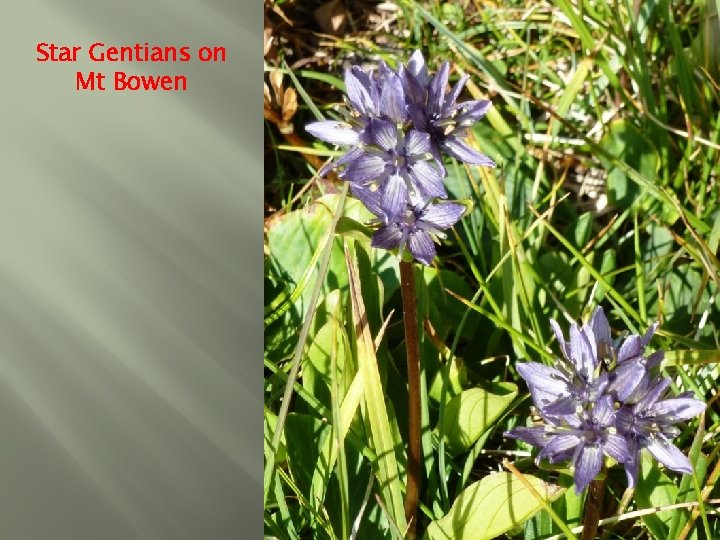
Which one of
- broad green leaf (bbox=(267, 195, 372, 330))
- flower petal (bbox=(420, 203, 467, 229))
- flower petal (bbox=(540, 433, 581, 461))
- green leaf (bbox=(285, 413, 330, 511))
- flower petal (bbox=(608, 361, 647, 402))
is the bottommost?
green leaf (bbox=(285, 413, 330, 511))

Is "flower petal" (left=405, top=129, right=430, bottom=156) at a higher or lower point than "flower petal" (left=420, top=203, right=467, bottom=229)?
higher

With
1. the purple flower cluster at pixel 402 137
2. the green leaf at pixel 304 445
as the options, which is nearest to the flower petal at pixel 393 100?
the purple flower cluster at pixel 402 137

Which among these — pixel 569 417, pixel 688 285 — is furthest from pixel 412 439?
pixel 688 285

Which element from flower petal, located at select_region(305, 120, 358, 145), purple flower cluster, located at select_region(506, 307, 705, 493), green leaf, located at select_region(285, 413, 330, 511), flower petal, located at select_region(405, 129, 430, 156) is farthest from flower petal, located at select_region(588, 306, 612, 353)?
green leaf, located at select_region(285, 413, 330, 511)

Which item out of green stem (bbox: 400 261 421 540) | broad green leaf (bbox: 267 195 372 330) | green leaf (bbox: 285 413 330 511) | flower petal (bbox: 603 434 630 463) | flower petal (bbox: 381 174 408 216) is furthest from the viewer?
broad green leaf (bbox: 267 195 372 330)

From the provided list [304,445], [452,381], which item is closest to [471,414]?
[452,381]

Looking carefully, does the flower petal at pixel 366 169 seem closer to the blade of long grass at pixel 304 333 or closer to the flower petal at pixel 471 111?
the blade of long grass at pixel 304 333

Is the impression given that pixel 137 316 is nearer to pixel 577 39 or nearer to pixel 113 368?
pixel 113 368

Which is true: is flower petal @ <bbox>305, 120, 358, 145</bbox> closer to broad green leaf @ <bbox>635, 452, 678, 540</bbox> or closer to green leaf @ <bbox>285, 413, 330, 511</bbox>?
green leaf @ <bbox>285, 413, 330, 511</bbox>
